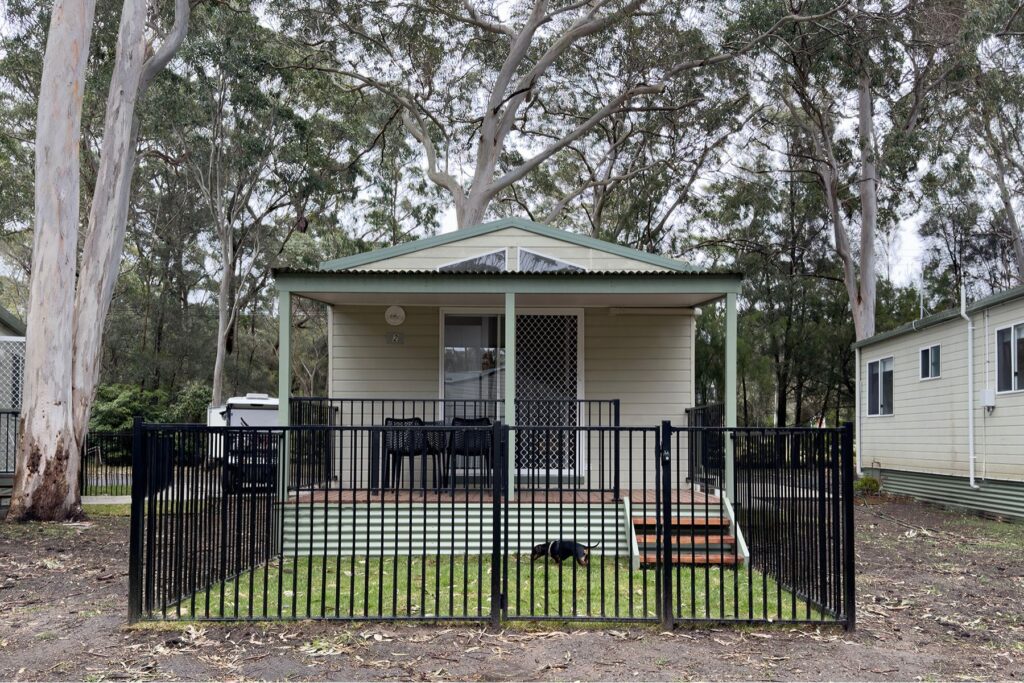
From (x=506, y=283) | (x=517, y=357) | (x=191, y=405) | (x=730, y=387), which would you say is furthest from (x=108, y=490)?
(x=730, y=387)

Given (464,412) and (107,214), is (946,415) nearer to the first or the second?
(464,412)

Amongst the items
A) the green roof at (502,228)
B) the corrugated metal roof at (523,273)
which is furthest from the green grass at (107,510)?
the corrugated metal roof at (523,273)

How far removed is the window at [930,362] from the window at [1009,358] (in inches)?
79.8

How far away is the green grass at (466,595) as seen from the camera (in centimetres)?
557

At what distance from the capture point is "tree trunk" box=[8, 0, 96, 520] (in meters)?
11.4

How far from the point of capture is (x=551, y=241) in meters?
11.4

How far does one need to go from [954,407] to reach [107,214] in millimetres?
12831

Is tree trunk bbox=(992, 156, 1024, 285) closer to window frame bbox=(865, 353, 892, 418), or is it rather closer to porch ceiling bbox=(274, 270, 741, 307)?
window frame bbox=(865, 353, 892, 418)

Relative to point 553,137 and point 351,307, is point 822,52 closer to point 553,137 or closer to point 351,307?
point 553,137

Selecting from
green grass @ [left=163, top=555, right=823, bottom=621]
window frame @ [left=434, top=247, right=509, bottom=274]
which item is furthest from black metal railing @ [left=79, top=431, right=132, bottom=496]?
green grass @ [left=163, top=555, right=823, bottom=621]

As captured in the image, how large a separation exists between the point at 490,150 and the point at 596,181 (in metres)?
5.12

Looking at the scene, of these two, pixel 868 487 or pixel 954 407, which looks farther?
pixel 868 487

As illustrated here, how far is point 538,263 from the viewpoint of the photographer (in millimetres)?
11375

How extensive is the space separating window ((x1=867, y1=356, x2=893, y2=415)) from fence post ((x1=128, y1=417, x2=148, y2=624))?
1428 cm
